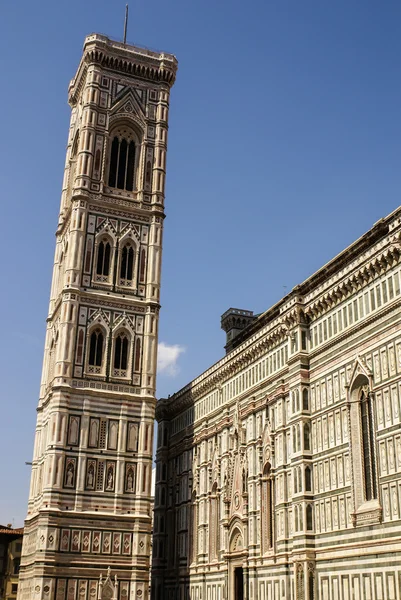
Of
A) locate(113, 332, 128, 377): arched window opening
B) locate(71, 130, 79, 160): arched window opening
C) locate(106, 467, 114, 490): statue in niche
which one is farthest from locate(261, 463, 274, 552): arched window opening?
locate(71, 130, 79, 160): arched window opening

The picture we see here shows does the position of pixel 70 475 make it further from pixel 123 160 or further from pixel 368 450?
pixel 123 160

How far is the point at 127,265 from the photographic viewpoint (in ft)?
178

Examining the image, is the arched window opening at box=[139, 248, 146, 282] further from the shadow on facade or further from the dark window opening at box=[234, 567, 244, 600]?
the dark window opening at box=[234, 567, 244, 600]

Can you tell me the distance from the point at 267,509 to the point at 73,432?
1448cm

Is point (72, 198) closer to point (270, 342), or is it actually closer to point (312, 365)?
point (270, 342)

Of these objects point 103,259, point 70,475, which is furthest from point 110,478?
point 103,259

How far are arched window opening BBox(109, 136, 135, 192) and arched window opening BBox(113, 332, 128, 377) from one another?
448 inches

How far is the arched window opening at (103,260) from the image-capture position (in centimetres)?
5316

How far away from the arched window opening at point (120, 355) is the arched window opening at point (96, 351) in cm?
102

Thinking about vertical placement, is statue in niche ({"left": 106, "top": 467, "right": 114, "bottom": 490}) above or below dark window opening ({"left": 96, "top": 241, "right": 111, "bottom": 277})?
below

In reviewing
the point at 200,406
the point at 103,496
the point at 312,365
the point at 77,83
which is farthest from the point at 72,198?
the point at 312,365

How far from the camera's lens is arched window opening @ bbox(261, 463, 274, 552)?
39778 millimetres

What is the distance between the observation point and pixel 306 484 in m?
36.1

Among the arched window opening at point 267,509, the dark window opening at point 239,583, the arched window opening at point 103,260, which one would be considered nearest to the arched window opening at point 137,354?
the arched window opening at point 103,260
